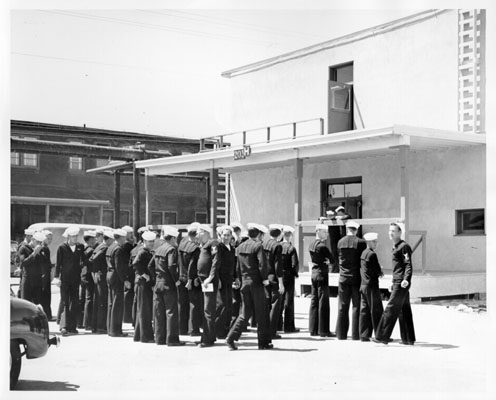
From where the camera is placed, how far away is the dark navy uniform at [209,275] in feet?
33.9

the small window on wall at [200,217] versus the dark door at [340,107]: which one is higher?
the dark door at [340,107]

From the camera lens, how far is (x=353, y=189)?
19.5 metres

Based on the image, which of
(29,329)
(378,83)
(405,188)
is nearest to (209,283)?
(29,329)

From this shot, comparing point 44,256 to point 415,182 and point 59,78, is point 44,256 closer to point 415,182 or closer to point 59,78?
point 59,78

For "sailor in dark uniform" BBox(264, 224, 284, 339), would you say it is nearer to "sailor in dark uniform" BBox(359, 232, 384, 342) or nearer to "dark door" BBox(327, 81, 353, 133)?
"sailor in dark uniform" BBox(359, 232, 384, 342)

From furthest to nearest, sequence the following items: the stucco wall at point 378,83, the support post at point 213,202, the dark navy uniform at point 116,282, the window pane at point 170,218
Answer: the window pane at point 170,218
the support post at point 213,202
the stucco wall at point 378,83
the dark navy uniform at point 116,282

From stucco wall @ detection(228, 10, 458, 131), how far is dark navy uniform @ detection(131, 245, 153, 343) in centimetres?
865

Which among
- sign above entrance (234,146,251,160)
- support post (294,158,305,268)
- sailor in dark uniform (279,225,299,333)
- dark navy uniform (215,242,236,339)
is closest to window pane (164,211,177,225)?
sign above entrance (234,146,251,160)

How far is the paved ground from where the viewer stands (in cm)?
825

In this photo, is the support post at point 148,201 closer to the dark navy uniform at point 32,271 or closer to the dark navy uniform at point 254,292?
the dark navy uniform at point 32,271

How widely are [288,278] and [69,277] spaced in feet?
11.6

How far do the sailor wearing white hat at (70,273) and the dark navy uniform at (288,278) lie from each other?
3292 millimetres

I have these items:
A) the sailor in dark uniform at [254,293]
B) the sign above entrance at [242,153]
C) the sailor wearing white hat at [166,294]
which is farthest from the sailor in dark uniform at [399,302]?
the sign above entrance at [242,153]

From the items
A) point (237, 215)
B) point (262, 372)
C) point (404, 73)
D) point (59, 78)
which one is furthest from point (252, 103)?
point (262, 372)
